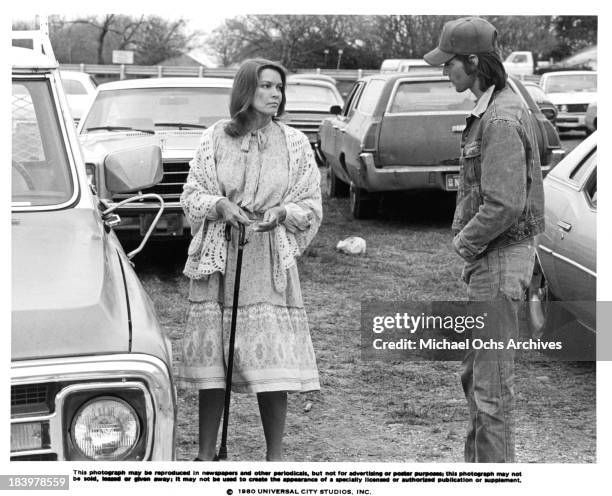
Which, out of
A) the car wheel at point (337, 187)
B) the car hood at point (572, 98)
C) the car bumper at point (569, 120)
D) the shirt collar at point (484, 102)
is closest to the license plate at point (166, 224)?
the shirt collar at point (484, 102)

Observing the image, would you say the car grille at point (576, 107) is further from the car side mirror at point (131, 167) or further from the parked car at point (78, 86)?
the car side mirror at point (131, 167)

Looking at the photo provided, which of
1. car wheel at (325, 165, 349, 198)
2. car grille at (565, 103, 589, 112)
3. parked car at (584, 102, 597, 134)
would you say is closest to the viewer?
car wheel at (325, 165, 349, 198)

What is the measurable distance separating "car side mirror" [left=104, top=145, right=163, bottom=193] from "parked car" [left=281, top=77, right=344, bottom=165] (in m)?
12.7

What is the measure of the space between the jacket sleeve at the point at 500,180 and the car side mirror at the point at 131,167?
4.00 feet

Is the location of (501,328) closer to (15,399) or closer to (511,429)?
(511,429)

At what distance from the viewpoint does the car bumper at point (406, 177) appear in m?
9.81

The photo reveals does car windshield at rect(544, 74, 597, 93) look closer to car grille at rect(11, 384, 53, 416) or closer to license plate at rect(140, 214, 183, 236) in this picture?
license plate at rect(140, 214, 183, 236)

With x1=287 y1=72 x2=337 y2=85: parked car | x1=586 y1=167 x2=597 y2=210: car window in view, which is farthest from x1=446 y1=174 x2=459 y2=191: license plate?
x1=287 y1=72 x2=337 y2=85: parked car

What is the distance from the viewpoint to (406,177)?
9.94 meters

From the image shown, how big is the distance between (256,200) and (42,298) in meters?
1.32

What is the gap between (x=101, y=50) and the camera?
1071 centimetres

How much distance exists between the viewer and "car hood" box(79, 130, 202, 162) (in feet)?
25.5

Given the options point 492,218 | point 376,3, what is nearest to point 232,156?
point 376,3

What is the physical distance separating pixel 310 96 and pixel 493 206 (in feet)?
48.5
